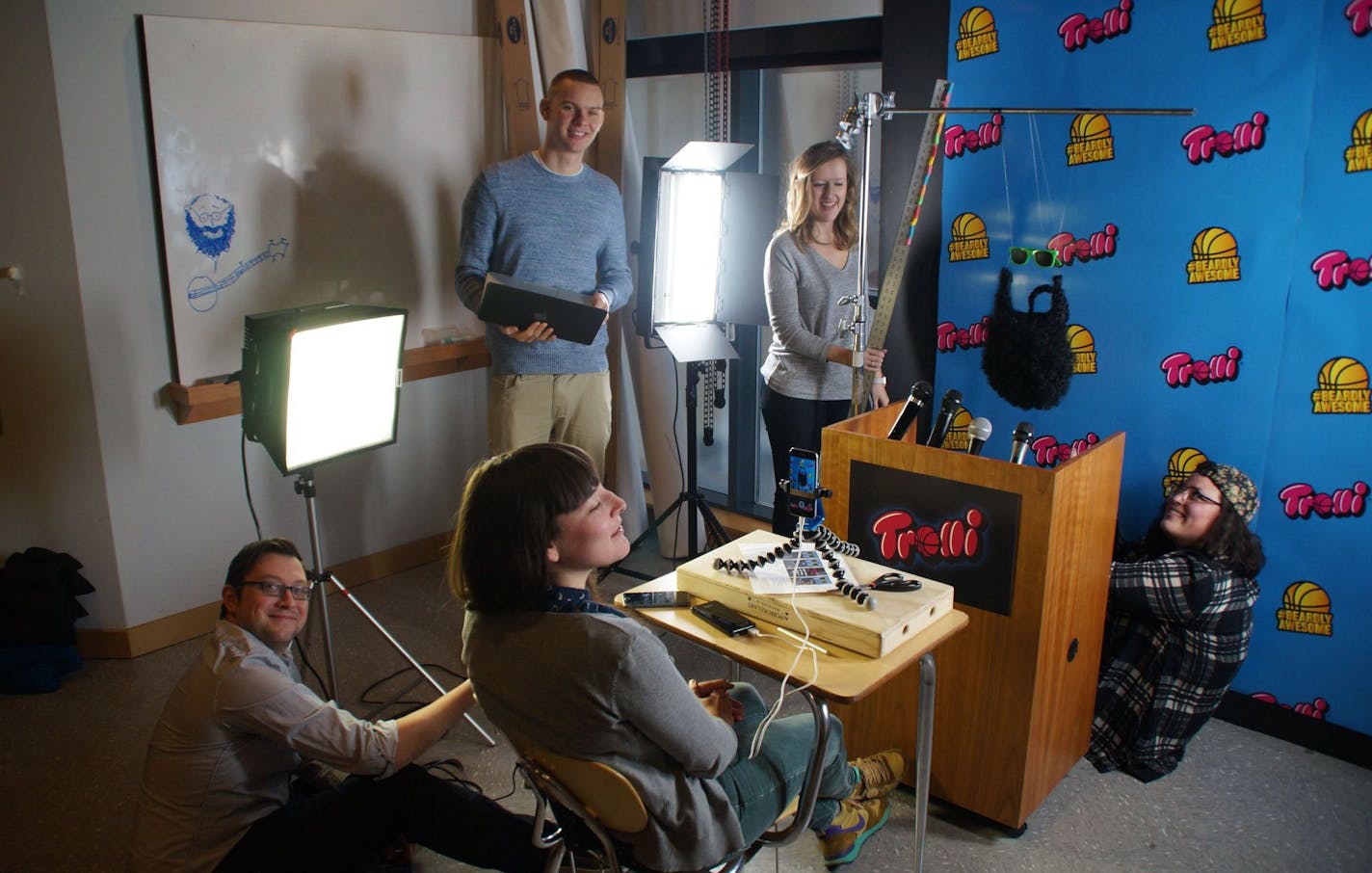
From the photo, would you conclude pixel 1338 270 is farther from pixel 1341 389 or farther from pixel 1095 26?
pixel 1095 26

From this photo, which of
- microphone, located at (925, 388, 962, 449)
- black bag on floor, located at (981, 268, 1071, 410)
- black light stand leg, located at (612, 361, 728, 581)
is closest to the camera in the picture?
microphone, located at (925, 388, 962, 449)

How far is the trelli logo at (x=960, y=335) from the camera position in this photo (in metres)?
3.16

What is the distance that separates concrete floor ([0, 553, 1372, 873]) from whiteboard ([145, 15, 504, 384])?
1.09m

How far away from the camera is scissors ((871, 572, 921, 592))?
202 cm

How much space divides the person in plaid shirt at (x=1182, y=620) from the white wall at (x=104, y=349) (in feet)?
8.91

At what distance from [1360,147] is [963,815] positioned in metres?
1.85

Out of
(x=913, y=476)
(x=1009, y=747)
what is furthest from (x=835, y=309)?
(x=1009, y=747)

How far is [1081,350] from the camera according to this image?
9.78ft

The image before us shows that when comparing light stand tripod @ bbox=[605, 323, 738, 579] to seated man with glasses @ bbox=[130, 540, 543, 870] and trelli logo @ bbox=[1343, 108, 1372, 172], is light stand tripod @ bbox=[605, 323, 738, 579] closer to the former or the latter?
seated man with glasses @ bbox=[130, 540, 543, 870]

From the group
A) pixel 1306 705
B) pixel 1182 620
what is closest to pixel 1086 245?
pixel 1182 620

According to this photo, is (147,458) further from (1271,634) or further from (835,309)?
(1271,634)

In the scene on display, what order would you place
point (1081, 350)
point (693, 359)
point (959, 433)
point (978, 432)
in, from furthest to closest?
point (693, 359)
point (959, 433)
point (1081, 350)
point (978, 432)

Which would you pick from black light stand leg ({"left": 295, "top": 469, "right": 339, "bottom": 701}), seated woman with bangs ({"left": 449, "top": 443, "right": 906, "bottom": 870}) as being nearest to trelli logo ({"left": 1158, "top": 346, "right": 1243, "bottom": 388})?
seated woman with bangs ({"left": 449, "top": 443, "right": 906, "bottom": 870})

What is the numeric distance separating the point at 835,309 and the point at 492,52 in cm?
174
